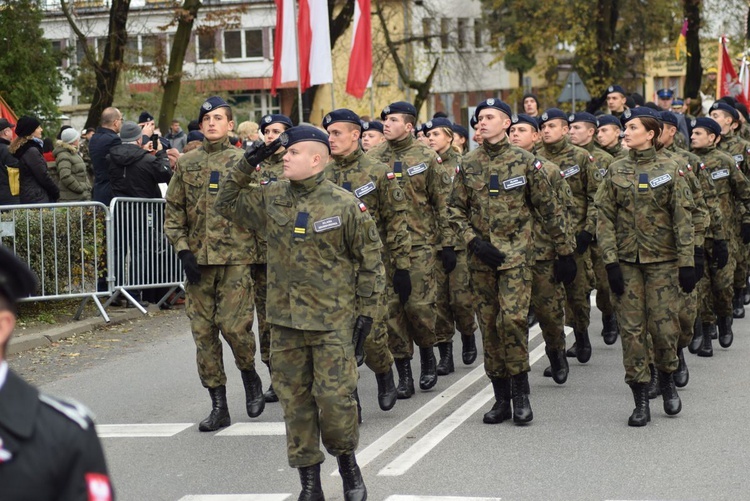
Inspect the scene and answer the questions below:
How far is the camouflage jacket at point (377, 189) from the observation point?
8695 millimetres

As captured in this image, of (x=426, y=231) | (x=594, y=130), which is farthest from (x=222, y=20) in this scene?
(x=426, y=231)

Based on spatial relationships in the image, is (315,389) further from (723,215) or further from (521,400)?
(723,215)

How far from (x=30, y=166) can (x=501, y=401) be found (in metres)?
7.22

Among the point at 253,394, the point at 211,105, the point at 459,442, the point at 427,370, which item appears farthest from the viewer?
the point at 427,370

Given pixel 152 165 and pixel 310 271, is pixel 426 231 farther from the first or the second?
pixel 152 165

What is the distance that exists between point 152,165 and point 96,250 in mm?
1291

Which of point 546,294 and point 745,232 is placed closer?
point 546,294

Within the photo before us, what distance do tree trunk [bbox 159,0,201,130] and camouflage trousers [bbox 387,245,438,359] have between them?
1278cm

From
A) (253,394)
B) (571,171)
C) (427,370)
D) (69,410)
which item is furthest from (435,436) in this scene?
(69,410)

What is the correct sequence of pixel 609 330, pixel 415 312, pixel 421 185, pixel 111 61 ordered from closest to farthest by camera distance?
pixel 415 312 → pixel 421 185 → pixel 609 330 → pixel 111 61

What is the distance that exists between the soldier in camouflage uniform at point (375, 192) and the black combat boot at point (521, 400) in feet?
3.14

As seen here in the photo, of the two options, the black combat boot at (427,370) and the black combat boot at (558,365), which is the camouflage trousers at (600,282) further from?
the black combat boot at (427,370)

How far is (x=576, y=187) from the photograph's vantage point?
11.8 meters

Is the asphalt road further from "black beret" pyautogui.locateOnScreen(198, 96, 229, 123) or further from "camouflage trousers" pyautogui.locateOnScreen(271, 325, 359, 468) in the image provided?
"black beret" pyautogui.locateOnScreen(198, 96, 229, 123)
